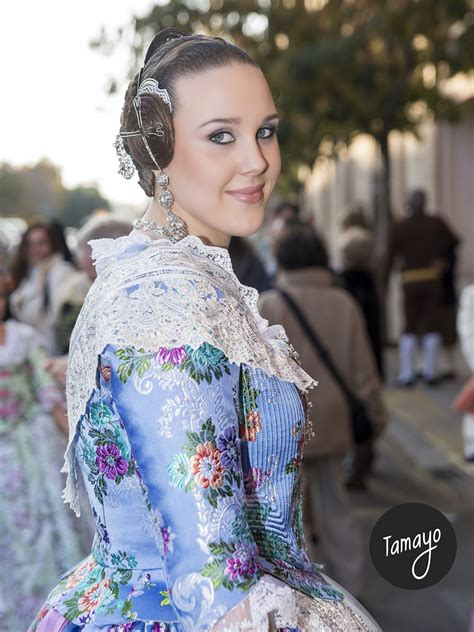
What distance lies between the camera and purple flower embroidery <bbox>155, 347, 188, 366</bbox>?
5.77 ft

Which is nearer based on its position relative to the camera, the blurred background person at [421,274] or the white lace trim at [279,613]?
the white lace trim at [279,613]

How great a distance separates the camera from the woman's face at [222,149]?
79.2 inches

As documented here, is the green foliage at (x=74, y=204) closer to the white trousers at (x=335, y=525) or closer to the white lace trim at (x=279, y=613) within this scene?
the white trousers at (x=335, y=525)

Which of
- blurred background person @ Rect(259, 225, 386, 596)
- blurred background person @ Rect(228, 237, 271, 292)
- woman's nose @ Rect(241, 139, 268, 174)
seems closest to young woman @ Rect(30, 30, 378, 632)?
woman's nose @ Rect(241, 139, 268, 174)

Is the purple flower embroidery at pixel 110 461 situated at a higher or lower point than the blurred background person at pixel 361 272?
higher

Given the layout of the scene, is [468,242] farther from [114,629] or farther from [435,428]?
[114,629]

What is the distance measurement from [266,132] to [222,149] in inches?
5.2

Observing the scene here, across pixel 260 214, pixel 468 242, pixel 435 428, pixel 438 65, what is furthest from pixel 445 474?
pixel 468 242

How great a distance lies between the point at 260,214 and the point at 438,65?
13.4 m

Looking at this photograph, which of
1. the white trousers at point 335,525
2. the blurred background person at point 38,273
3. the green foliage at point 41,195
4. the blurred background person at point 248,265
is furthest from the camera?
the green foliage at point 41,195

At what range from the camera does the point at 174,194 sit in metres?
2.10

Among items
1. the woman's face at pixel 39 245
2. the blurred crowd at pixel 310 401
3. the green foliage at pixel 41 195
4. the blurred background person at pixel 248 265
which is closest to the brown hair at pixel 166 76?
the blurred crowd at pixel 310 401

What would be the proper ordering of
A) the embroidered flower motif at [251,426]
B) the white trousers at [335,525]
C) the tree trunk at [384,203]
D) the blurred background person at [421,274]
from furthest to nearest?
the tree trunk at [384,203], the blurred background person at [421,274], the white trousers at [335,525], the embroidered flower motif at [251,426]

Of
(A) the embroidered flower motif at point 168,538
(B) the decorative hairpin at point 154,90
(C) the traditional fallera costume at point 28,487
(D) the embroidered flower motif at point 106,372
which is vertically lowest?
(C) the traditional fallera costume at point 28,487
